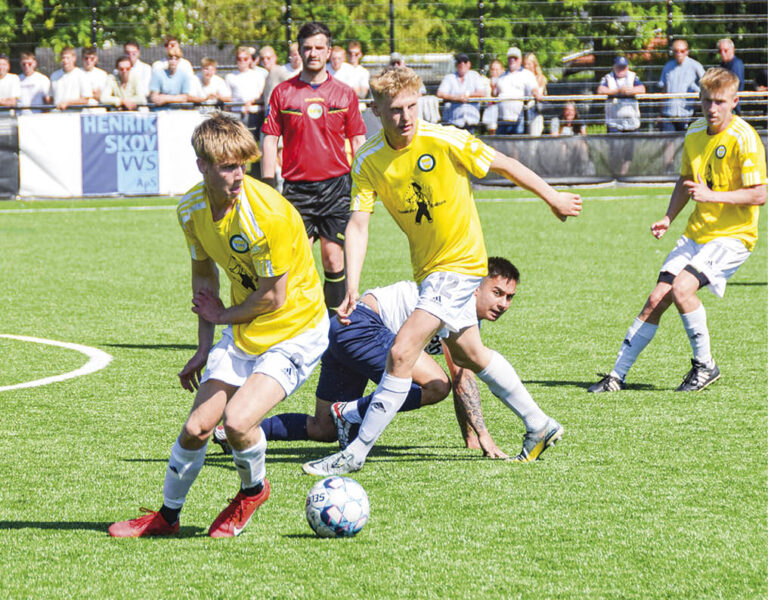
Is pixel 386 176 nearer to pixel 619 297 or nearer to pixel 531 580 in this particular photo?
pixel 531 580

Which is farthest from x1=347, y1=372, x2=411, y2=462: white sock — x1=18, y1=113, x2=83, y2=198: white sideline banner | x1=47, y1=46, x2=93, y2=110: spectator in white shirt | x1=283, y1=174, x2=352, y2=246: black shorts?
x1=47, y1=46, x2=93, y2=110: spectator in white shirt

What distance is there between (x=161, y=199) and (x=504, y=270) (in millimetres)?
15812

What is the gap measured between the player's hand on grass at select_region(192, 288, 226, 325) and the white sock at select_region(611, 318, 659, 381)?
4001mm

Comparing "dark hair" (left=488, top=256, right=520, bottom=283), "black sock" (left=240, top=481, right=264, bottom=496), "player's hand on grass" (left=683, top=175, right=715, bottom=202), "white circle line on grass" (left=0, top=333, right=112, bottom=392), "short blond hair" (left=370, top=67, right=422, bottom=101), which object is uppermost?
"short blond hair" (left=370, top=67, right=422, bottom=101)

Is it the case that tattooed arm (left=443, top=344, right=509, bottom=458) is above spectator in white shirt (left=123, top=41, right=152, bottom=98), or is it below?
below

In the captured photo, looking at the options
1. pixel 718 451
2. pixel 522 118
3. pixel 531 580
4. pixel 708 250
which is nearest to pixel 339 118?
pixel 708 250

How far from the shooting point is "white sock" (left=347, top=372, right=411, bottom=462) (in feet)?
20.0

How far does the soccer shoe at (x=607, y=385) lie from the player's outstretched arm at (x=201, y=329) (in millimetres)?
3700

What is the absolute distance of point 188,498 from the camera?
5.78 metres

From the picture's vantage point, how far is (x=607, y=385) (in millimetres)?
8305

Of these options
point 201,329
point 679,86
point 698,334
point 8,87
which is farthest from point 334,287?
point 679,86

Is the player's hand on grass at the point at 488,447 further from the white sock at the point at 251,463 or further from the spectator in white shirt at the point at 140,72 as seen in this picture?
the spectator in white shirt at the point at 140,72

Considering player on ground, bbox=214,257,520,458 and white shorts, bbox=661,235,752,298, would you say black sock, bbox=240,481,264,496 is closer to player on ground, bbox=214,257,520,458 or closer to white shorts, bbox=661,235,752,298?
player on ground, bbox=214,257,520,458

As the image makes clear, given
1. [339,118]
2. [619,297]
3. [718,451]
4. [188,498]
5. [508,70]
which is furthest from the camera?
[508,70]
